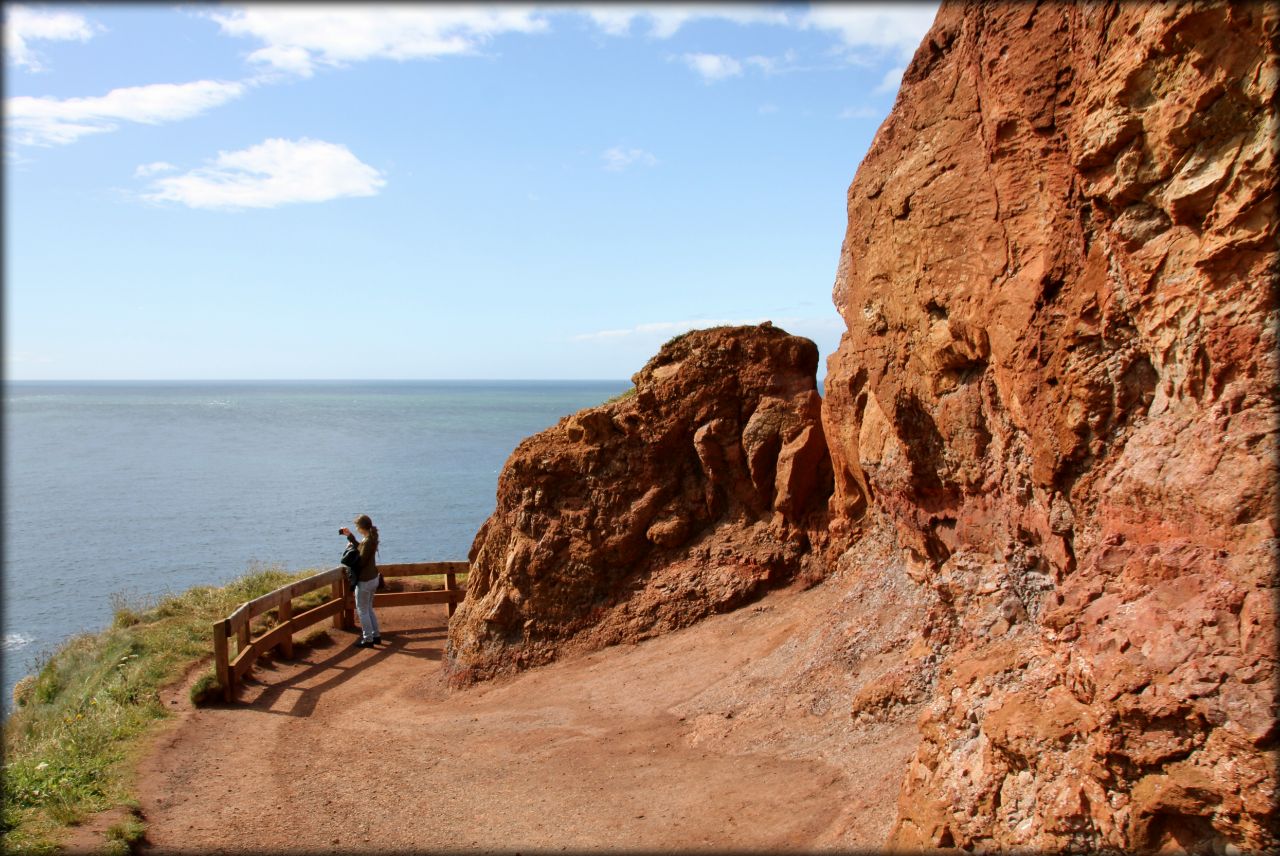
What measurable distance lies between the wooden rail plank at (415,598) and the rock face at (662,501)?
11.0 feet

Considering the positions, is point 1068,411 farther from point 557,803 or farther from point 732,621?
point 732,621

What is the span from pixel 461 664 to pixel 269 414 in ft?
419

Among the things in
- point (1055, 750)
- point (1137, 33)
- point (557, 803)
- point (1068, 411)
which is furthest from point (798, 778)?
point (1137, 33)

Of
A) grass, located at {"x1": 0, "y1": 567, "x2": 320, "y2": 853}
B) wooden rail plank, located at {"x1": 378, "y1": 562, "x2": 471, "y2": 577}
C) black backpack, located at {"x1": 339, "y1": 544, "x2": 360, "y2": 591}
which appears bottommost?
grass, located at {"x1": 0, "y1": 567, "x2": 320, "y2": 853}

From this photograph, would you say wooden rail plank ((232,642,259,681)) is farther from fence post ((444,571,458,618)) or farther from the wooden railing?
fence post ((444,571,458,618))

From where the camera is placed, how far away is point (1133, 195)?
6414mm

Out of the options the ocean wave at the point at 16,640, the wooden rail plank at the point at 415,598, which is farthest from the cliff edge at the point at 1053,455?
the ocean wave at the point at 16,640

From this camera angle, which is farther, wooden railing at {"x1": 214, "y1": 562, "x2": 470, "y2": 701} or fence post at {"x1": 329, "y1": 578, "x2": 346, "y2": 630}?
fence post at {"x1": 329, "y1": 578, "x2": 346, "y2": 630}

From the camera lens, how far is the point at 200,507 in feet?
145

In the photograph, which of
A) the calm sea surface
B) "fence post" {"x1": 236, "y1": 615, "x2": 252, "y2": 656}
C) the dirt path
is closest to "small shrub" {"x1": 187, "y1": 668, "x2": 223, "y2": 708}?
the dirt path

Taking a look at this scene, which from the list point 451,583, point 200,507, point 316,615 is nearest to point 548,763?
point 316,615

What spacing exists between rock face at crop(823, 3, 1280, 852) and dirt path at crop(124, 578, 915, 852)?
3.78ft

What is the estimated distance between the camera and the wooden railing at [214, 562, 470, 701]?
13414 mm

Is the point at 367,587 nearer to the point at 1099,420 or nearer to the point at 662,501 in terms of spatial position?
the point at 662,501
